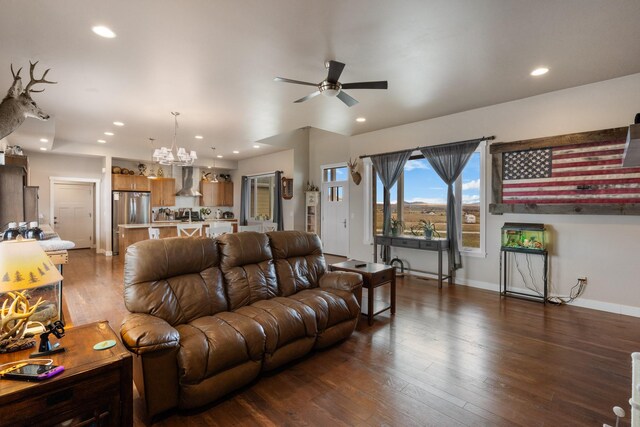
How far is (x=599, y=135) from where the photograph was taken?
3814mm

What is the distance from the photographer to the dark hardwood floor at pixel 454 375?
1.94 meters

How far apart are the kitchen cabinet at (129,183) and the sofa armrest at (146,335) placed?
757 cm

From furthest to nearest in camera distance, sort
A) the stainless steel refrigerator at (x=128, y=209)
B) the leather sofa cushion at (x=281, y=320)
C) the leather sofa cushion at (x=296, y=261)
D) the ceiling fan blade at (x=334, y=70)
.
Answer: the stainless steel refrigerator at (x=128, y=209) < the leather sofa cushion at (x=296, y=261) < the ceiling fan blade at (x=334, y=70) < the leather sofa cushion at (x=281, y=320)

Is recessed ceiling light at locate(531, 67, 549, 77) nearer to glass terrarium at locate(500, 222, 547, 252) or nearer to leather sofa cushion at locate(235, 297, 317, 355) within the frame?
glass terrarium at locate(500, 222, 547, 252)

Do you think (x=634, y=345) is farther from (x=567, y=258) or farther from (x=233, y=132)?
(x=233, y=132)

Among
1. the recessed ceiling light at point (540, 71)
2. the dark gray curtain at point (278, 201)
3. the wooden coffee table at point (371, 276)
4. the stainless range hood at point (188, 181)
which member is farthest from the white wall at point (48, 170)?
the recessed ceiling light at point (540, 71)

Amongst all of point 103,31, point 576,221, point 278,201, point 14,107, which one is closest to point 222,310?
point 103,31

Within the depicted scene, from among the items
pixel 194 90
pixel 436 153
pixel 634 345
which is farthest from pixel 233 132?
pixel 634 345

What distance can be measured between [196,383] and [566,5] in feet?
12.6

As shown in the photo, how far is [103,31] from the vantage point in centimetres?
266

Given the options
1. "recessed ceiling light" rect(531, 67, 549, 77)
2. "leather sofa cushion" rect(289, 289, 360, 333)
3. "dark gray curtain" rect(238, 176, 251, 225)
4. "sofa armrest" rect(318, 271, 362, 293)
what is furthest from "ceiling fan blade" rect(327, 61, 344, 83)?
"dark gray curtain" rect(238, 176, 251, 225)

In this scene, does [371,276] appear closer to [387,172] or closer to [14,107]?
[387,172]

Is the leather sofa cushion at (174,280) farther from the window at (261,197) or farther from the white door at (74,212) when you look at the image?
the white door at (74,212)

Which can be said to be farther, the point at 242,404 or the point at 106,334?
the point at 242,404
